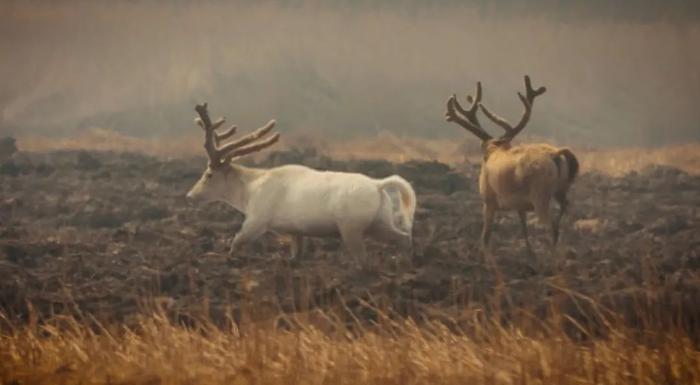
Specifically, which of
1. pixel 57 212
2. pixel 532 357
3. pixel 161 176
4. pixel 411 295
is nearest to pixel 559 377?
pixel 532 357

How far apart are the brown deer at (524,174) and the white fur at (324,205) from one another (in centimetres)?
98

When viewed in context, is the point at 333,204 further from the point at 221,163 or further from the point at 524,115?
the point at 524,115

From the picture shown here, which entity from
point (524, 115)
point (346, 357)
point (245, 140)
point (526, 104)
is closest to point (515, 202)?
point (524, 115)

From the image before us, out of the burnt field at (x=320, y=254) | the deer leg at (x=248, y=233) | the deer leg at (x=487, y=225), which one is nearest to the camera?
the burnt field at (x=320, y=254)

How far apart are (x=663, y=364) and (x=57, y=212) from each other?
6569mm

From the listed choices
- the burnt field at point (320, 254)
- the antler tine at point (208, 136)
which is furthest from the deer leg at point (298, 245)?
the antler tine at point (208, 136)

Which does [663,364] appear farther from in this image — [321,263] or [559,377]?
[321,263]

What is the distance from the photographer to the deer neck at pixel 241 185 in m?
10.2

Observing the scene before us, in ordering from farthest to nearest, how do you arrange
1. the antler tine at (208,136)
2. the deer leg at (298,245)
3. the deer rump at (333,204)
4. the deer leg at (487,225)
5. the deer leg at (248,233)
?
the antler tine at (208,136) → the deer leg at (487,225) → the deer leg at (298,245) → the deer leg at (248,233) → the deer rump at (333,204)

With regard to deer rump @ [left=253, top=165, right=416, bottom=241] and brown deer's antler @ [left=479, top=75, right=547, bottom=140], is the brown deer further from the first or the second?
deer rump @ [left=253, top=165, right=416, bottom=241]

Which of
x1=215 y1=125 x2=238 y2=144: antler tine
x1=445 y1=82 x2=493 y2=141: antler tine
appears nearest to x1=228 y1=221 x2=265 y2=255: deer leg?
x1=215 y1=125 x2=238 y2=144: antler tine

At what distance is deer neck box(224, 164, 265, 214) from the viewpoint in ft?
33.3

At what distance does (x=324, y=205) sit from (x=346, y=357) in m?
3.46

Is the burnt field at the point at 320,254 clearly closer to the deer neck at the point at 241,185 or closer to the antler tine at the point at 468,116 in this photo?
the deer neck at the point at 241,185
